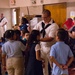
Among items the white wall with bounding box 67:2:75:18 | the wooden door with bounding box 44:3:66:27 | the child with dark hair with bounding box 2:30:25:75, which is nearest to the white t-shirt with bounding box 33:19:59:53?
the child with dark hair with bounding box 2:30:25:75

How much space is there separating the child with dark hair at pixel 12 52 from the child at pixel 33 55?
17 centimetres

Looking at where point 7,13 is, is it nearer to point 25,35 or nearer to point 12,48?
point 25,35

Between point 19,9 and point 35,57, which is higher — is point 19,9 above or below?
above

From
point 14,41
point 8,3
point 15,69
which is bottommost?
point 15,69

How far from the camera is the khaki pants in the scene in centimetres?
338

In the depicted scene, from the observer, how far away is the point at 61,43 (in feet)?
9.20

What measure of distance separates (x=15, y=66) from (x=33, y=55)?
1.24 ft

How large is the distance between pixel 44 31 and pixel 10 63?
0.80m

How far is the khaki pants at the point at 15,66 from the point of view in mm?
3377

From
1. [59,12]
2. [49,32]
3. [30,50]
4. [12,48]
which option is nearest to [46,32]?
[49,32]

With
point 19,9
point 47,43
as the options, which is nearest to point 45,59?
point 47,43

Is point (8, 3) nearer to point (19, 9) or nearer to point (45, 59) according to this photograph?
point (19, 9)

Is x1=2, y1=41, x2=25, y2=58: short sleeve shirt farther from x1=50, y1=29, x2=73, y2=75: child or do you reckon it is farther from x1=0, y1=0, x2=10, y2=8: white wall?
x1=0, y1=0, x2=10, y2=8: white wall

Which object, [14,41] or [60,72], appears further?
[14,41]
